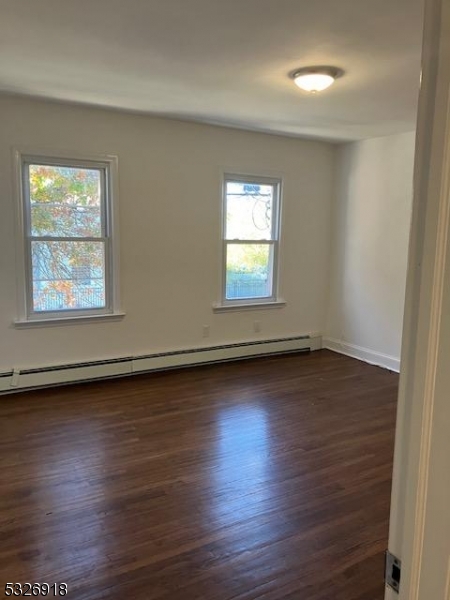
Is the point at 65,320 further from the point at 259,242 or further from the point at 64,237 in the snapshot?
the point at 259,242

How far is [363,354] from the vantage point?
5.38 m

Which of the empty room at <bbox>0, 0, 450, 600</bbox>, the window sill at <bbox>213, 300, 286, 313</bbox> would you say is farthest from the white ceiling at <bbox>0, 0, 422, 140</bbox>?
the window sill at <bbox>213, 300, 286, 313</bbox>

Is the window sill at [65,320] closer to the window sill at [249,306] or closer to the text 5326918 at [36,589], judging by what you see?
the window sill at [249,306]

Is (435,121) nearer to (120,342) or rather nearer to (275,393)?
(275,393)

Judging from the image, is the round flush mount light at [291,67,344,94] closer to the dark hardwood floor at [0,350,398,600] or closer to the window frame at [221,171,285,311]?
the window frame at [221,171,285,311]

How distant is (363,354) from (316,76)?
3385 mm

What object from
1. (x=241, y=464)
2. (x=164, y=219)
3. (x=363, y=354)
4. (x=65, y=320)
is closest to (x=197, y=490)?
(x=241, y=464)

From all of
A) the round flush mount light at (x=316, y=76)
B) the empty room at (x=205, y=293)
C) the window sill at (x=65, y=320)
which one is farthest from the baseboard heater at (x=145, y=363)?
the round flush mount light at (x=316, y=76)

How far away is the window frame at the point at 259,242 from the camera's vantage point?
501 centimetres

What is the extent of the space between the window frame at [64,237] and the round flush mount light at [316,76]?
2.01 meters

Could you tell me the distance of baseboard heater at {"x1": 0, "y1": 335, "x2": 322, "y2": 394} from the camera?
412 centimetres

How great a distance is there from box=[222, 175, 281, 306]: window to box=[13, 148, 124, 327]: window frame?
1.26 meters

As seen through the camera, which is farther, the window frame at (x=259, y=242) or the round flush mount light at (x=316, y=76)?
the window frame at (x=259, y=242)

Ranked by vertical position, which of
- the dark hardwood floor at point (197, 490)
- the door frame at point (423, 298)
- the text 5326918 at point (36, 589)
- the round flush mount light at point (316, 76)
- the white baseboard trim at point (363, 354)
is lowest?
the text 5326918 at point (36, 589)
